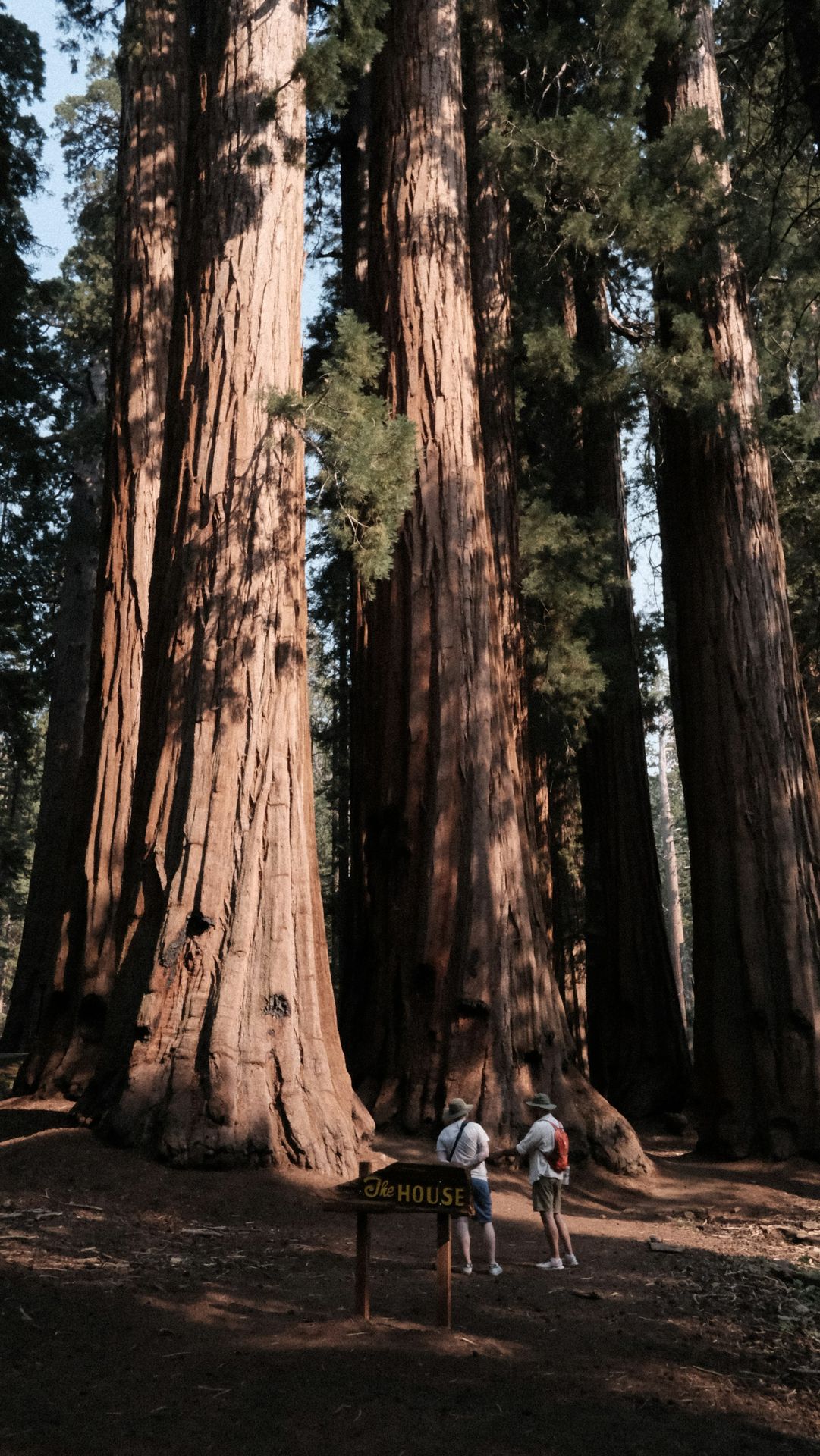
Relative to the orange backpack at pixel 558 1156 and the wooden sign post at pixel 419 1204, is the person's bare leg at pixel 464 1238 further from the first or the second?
the wooden sign post at pixel 419 1204

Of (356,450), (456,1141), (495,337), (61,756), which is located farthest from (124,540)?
(456,1141)

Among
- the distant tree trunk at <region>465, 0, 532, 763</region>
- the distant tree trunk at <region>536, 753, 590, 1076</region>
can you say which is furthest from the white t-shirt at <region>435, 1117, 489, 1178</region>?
the distant tree trunk at <region>536, 753, 590, 1076</region>

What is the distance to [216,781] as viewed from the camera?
25.7 feet

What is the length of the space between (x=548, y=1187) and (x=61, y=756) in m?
13.3

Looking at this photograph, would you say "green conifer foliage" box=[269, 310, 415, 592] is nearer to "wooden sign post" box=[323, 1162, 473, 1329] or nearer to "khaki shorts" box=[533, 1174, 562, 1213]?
"khaki shorts" box=[533, 1174, 562, 1213]

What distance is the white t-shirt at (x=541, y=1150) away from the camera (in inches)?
257

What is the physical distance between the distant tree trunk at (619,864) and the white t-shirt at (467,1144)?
907cm

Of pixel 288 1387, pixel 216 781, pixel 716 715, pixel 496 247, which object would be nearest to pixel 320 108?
pixel 496 247

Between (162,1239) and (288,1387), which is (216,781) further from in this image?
(288,1387)

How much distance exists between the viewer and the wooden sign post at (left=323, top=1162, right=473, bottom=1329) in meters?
4.95

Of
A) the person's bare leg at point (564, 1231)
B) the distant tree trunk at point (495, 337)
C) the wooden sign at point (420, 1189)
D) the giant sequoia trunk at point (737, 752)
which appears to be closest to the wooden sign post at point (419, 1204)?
the wooden sign at point (420, 1189)

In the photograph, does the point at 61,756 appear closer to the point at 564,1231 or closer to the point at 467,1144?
the point at 467,1144

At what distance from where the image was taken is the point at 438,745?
33.3ft

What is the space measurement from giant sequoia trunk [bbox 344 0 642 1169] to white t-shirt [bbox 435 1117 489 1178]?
267cm
